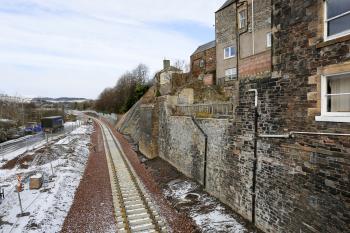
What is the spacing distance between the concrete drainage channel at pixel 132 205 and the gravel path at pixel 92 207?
331 mm

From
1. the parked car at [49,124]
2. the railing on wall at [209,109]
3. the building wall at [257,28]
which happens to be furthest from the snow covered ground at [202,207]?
the parked car at [49,124]

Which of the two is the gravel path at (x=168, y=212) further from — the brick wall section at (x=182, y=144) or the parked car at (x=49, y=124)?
the parked car at (x=49, y=124)

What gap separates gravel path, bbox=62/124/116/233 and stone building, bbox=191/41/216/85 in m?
15.8

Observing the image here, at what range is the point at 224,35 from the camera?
88.5 ft

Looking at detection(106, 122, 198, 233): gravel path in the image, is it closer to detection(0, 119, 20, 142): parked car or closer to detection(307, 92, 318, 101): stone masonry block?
detection(307, 92, 318, 101): stone masonry block

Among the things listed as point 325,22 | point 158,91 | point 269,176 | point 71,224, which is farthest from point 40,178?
point 158,91

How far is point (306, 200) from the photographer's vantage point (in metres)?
7.62

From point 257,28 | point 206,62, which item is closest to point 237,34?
point 257,28

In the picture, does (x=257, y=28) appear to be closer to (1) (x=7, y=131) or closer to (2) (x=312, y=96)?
(2) (x=312, y=96)

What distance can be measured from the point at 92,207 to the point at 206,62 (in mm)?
22726

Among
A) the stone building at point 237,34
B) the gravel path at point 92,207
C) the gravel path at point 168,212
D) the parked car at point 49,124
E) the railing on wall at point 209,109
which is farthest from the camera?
the parked car at point 49,124

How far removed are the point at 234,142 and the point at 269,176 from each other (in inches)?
94.0

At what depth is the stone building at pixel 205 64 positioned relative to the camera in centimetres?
3016

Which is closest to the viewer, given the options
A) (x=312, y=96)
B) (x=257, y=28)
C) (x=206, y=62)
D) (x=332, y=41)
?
(x=332, y=41)
